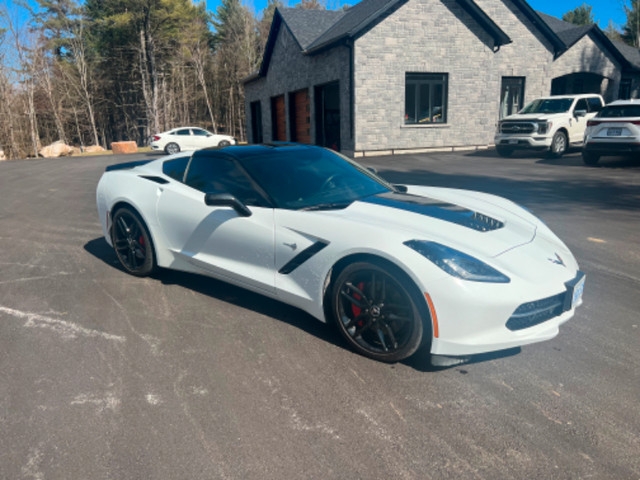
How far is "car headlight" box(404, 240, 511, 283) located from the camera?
2.81 m

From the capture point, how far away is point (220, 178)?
426cm

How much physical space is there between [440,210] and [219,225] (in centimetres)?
178

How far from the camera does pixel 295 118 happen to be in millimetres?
24562

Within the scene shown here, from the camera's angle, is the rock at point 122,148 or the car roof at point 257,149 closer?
the car roof at point 257,149

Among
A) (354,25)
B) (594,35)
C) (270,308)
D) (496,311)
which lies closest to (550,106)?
(354,25)

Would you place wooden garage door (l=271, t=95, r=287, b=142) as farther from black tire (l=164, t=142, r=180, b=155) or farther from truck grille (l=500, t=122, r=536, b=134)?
truck grille (l=500, t=122, r=536, b=134)

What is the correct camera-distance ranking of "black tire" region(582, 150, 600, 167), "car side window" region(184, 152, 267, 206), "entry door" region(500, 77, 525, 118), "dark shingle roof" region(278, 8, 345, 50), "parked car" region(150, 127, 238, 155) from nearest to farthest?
"car side window" region(184, 152, 267, 206) → "black tire" region(582, 150, 600, 167) → "entry door" region(500, 77, 525, 118) → "dark shingle roof" region(278, 8, 345, 50) → "parked car" region(150, 127, 238, 155)

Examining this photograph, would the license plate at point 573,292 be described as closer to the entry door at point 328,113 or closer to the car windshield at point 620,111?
the car windshield at point 620,111

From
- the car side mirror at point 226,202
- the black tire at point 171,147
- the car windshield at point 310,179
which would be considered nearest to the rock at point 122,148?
the black tire at point 171,147

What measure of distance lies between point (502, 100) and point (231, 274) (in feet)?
68.6

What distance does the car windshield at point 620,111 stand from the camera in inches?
500

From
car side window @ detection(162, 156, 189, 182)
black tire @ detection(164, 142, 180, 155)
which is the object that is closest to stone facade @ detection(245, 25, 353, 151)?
black tire @ detection(164, 142, 180, 155)

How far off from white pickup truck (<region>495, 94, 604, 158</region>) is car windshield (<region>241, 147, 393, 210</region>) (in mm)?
12858

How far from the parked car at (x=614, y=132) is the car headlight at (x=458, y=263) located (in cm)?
1215
